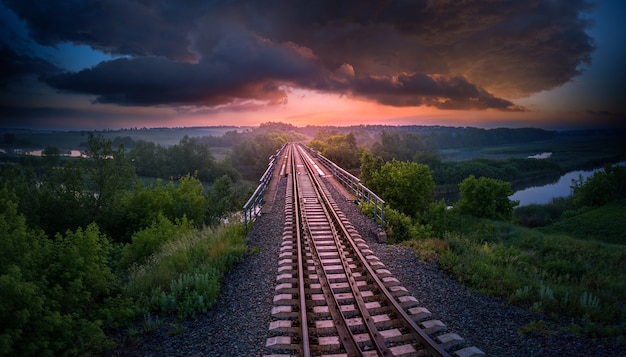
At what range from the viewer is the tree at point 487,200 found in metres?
38.9

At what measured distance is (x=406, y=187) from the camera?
26.0 meters

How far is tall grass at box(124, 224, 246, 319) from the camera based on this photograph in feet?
23.1

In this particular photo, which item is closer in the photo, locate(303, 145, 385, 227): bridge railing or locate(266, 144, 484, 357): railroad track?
locate(266, 144, 484, 357): railroad track

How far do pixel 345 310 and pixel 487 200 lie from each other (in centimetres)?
3786

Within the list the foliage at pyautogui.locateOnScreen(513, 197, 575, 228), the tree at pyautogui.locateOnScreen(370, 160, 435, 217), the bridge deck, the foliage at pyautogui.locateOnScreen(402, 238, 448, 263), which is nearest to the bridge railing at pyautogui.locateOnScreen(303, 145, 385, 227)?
the bridge deck

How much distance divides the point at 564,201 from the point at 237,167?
75383 mm

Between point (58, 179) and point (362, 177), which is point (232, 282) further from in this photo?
point (362, 177)

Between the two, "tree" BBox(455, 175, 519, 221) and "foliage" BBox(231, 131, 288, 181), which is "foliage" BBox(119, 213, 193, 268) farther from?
"foliage" BBox(231, 131, 288, 181)

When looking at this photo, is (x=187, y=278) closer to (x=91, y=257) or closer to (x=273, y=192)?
(x=91, y=257)

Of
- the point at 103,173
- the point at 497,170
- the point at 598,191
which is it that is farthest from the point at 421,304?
the point at 497,170

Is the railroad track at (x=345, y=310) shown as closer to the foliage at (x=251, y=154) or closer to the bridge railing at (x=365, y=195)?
the bridge railing at (x=365, y=195)

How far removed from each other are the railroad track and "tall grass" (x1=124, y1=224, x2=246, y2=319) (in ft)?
5.11

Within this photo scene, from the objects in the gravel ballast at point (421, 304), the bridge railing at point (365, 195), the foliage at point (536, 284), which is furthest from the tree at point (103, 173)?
the foliage at point (536, 284)

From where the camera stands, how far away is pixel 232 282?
8492mm
